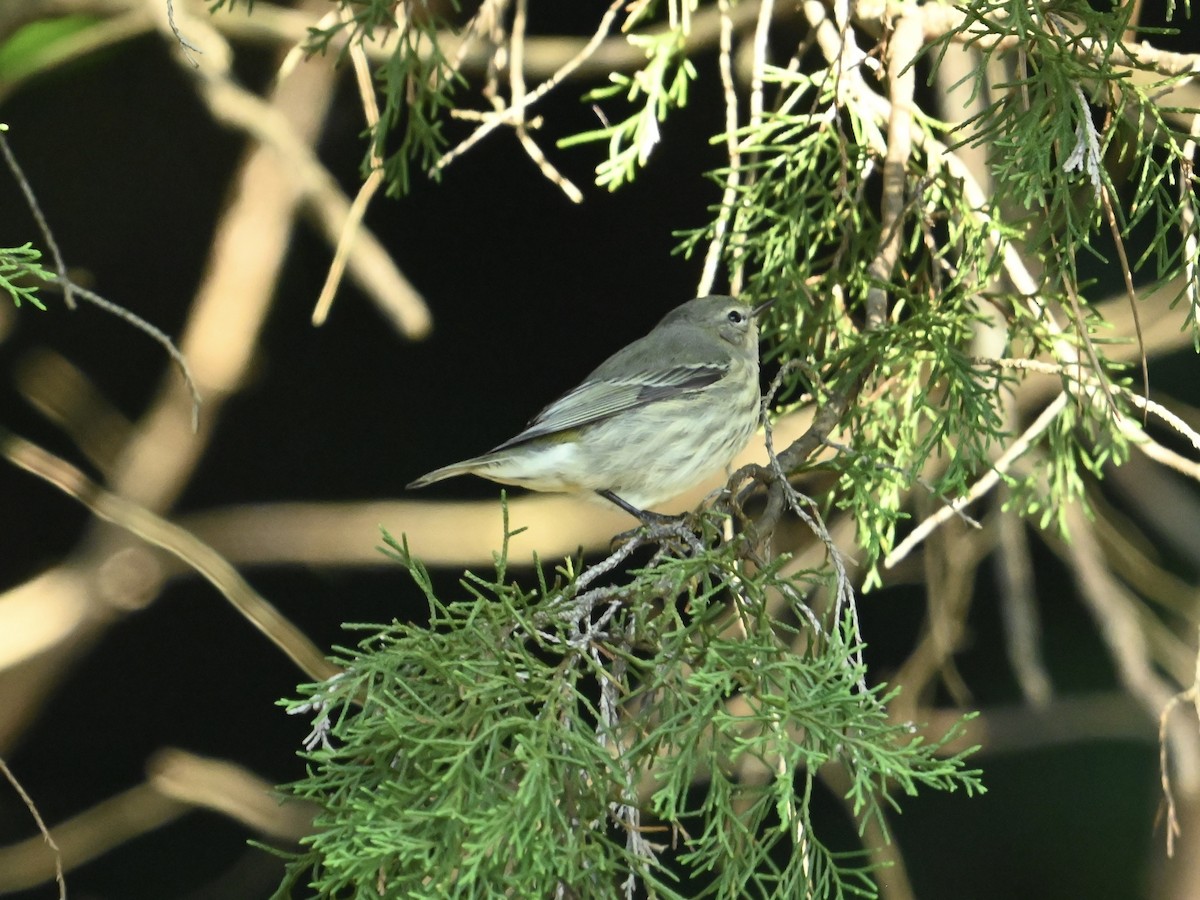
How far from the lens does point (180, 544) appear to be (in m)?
3.23

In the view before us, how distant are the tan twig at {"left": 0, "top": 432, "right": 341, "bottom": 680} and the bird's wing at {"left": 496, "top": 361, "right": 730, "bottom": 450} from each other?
67 cm

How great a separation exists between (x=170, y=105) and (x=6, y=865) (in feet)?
7.11

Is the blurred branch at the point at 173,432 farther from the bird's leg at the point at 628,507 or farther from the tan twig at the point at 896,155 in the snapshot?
the tan twig at the point at 896,155

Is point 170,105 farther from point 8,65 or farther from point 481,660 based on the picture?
point 481,660

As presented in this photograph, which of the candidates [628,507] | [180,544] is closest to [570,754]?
[628,507]

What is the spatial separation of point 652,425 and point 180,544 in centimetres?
120

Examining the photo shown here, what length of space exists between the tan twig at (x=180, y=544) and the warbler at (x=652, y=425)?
0.48 m

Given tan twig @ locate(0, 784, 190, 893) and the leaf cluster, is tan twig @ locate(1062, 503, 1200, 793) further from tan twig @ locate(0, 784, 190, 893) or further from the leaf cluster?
tan twig @ locate(0, 784, 190, 893)

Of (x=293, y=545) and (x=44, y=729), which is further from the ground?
(x=293, y=545)

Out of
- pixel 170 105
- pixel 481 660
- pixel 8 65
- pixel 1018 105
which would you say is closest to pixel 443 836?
pixel 481 660

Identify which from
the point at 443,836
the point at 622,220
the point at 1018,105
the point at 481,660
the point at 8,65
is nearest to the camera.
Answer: the point at 443,836

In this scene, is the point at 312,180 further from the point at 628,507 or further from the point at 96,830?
the point at 96,830

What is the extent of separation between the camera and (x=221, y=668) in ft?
12.9

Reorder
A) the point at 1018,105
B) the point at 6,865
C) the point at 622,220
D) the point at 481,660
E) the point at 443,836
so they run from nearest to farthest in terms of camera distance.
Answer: the point at 443,836
the point at 481,660
the point at 1018,105
the point at 6,865
the point at 622,220
